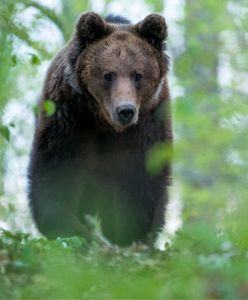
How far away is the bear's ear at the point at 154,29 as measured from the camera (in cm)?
827

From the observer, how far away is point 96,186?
28.5ft

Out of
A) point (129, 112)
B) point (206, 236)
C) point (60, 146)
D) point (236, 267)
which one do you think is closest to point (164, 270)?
point (206, 236)

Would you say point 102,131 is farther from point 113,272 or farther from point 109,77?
point 113,272

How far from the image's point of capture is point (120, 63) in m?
8.04

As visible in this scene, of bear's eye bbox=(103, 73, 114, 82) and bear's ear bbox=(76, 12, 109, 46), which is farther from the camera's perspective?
bear's ear bbox=(76, 12, 109, 46)

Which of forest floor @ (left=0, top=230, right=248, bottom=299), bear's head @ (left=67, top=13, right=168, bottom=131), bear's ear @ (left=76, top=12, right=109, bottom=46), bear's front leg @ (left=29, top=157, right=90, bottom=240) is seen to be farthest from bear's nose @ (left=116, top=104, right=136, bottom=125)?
forest floor @ (left=0, top=230, right=248, bottom=299)

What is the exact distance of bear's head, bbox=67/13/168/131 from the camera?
7934 millimetres

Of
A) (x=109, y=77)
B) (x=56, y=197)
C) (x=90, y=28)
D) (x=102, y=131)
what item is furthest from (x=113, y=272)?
(x=90, y=28)

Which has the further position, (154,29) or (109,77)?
(154,29)

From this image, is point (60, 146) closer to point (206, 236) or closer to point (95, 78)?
point (95, 78)

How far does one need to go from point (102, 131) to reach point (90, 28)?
106 centimetres

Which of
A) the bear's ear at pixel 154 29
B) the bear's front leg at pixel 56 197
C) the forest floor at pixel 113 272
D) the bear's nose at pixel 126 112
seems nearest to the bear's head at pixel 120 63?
the bear's ear at pixel 154 29

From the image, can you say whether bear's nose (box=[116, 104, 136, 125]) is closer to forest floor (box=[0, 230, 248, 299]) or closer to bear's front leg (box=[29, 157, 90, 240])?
bear's front leg (box=[29, 157, 90, 240])

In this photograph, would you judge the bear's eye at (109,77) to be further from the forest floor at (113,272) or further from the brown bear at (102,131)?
the forest floor at (113,272)
